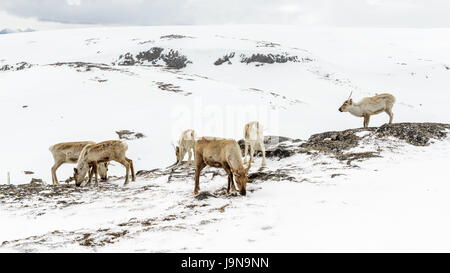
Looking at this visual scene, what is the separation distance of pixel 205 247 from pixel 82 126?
961 inches

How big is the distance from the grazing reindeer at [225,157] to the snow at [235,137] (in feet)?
1.72

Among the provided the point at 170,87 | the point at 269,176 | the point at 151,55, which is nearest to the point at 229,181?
the point at 269,176

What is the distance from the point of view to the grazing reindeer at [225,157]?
8.54m

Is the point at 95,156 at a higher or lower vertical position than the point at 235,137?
higher

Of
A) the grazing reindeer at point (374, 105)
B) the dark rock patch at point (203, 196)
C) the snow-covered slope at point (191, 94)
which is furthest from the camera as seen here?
the snow-covered slope at point (191, 94)

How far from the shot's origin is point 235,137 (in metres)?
25.5

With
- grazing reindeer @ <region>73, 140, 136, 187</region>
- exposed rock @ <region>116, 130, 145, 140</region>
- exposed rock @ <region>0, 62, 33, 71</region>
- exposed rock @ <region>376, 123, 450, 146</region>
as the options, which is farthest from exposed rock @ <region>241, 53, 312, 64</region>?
grazing reindeer @ <region>73, 140, 136, 187</region>

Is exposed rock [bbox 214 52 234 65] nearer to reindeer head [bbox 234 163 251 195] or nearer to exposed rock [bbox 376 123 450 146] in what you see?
exposed rock [bbox 376 123 450 146]

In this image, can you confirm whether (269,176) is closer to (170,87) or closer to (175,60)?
(170,87)

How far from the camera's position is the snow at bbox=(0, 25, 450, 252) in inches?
228

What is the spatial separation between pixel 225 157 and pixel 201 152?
0.92 m

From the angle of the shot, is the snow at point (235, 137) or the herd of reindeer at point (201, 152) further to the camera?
the herd of reindeer at point (201, 152)

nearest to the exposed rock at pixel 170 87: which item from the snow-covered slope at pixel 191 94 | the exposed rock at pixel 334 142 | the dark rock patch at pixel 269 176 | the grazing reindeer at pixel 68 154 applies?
the snow-covered slope at pixel 191 94

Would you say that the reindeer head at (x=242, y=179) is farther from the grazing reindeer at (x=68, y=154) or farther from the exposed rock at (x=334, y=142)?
the grazing reindeer at (x=68, y=154)
